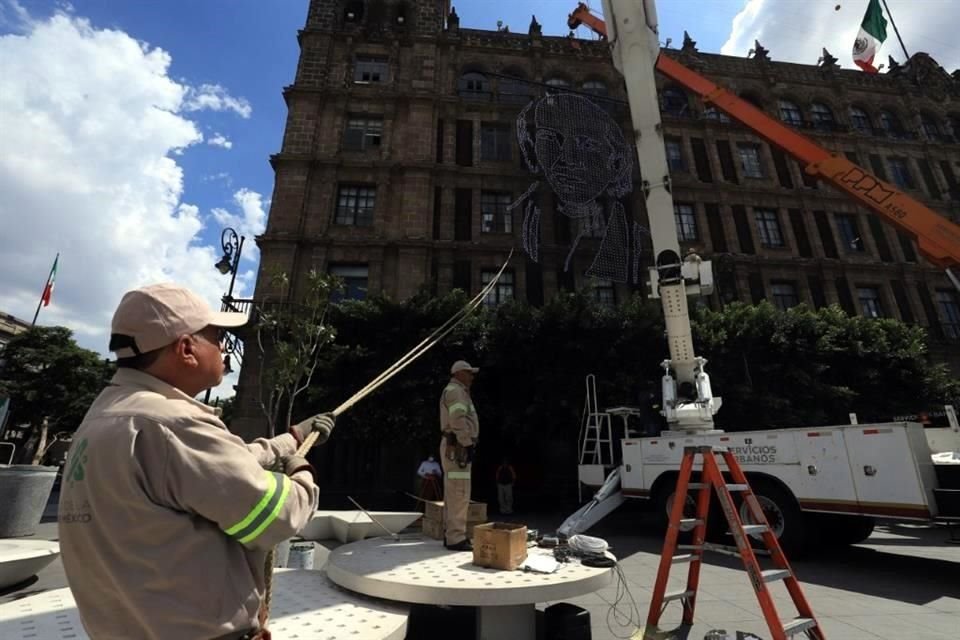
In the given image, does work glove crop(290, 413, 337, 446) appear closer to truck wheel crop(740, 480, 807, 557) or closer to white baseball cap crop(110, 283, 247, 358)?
white baseball cap crop(110, 283, 247, 358)

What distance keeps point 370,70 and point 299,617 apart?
80.7 ft

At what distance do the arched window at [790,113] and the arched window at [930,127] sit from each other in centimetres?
721

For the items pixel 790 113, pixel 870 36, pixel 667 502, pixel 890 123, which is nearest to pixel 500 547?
pixel 667 502

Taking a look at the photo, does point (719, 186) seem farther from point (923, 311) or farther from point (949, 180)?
point (949, 180)

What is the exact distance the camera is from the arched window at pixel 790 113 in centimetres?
2408

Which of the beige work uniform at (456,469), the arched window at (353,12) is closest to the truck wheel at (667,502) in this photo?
the beige work uniform at (456,469)

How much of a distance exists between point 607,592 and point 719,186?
70.6ft

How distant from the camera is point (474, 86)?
898 inches

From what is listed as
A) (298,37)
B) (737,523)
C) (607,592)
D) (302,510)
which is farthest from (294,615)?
(298,37)

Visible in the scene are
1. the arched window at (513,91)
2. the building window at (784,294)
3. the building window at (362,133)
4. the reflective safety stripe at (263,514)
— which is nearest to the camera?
the reflective safety stripe at (263,514)

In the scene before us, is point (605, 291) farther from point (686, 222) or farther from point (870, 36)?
point (870, 36)

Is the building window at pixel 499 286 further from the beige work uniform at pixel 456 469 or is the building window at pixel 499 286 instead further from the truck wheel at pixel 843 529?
the beige work uniform at pixel 456 469

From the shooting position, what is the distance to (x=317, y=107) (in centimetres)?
2053

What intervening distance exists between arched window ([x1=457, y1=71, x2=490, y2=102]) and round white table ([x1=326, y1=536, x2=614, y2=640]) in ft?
73.9
